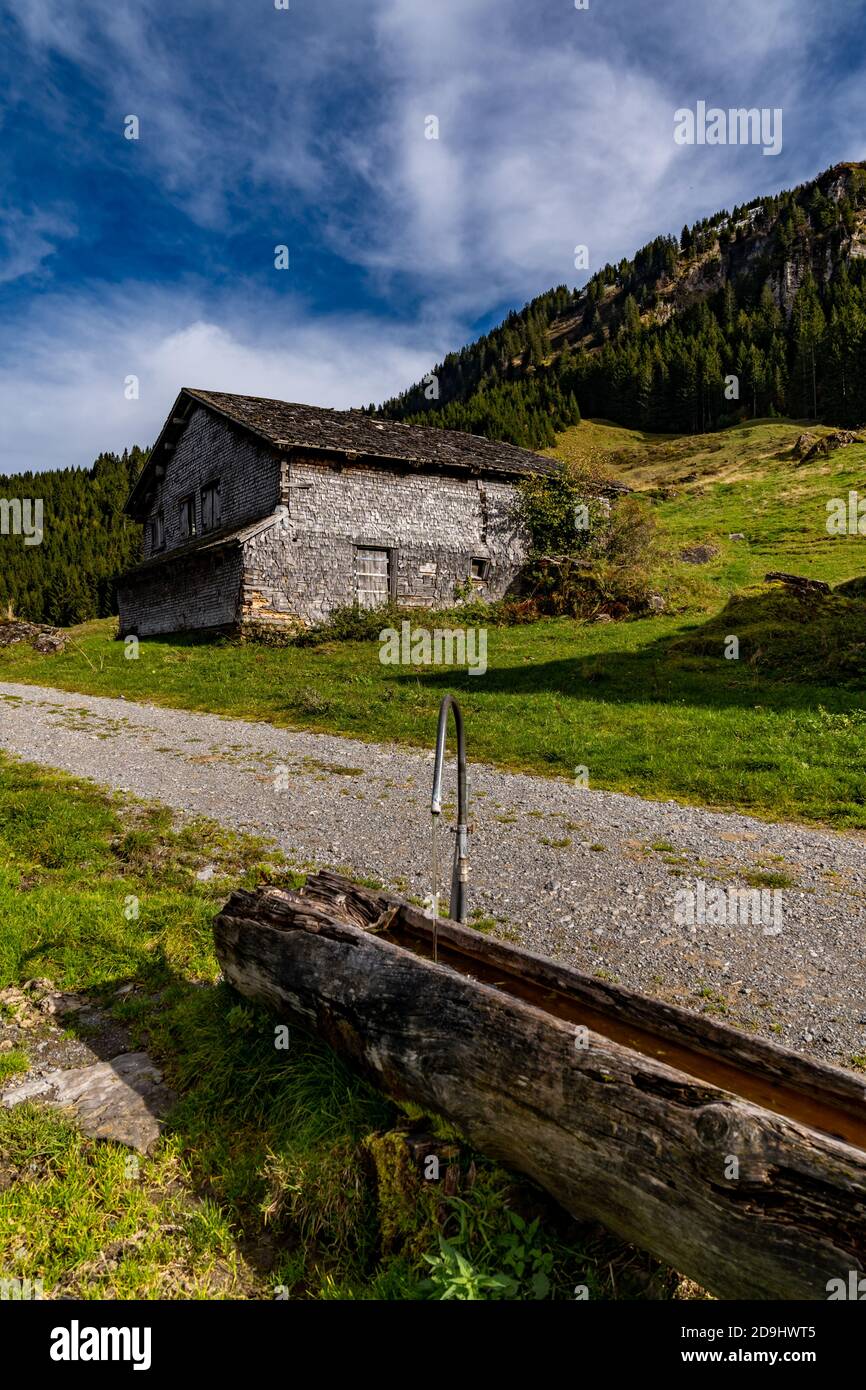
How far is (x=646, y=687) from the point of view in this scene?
13.9m

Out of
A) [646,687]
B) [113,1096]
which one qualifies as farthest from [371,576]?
[113,1096]

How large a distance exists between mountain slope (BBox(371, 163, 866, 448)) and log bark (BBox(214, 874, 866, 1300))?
66.4m

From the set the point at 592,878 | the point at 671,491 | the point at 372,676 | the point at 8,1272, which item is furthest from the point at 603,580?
the point at 671,491

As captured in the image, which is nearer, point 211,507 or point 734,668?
point 734,668

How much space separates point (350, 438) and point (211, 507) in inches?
257

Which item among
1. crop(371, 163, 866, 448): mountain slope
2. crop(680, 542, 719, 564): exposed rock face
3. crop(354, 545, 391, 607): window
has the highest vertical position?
crop(371, 163, 866, 448): mountain slope

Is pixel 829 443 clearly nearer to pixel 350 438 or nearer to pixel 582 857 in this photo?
pixel 350 438

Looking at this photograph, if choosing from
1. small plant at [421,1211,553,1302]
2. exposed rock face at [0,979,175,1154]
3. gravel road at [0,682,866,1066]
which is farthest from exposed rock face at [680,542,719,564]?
small plant at [421,1211,553,1302]

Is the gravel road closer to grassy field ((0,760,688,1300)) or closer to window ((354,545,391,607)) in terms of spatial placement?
grassy field ((0,760,688,1300))

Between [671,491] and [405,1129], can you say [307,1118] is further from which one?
[671,491]

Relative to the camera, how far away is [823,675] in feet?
43.6

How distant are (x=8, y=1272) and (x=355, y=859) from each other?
13.9ft

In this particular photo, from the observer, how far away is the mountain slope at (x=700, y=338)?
75438 mm

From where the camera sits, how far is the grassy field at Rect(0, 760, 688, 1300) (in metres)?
2.65
